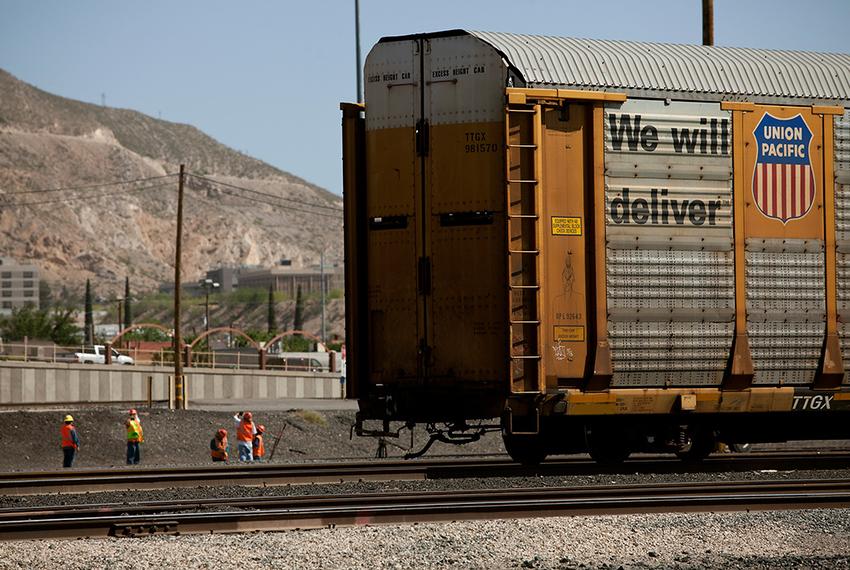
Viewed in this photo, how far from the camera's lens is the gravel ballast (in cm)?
973

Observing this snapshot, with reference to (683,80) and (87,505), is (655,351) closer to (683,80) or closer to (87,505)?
(683,80)

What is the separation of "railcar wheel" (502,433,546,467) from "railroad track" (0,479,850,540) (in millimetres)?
2519

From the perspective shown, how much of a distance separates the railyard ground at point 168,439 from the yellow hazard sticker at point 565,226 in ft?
62.0

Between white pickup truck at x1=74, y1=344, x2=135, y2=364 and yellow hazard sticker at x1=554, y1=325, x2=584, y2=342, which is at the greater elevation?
yellow hazard sticker at x1=554, y1=325, x2=584, y2=342

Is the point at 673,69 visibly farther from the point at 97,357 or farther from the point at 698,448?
the point at 97,357

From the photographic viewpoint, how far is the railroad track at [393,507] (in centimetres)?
1114

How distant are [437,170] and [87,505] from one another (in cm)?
565

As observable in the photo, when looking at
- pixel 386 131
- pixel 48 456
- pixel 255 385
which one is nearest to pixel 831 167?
pixel 386 131

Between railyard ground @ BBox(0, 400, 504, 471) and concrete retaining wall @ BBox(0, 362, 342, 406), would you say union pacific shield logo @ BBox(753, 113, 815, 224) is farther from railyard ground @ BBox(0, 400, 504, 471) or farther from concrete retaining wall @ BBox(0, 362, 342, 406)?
concrete retaining wall @ BBox(0, 362, 342, 406)

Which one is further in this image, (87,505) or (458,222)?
(458,222)

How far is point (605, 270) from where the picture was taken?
1476 cm

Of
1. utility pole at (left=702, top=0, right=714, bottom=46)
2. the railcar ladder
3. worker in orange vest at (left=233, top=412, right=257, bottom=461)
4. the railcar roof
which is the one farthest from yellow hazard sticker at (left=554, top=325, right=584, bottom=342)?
worker in orange vest at (left=233, top=412, right=257, bottom=461)

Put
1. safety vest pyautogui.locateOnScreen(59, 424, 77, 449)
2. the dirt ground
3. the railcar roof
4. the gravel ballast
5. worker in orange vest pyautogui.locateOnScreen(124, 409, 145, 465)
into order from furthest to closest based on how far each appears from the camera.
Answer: the dirt ground → worker in orange vest pyautogui.locateOnScreen(124, 409, 145, 465) → safety vest pyautogui.locateOnScreen(59, 424, 77, 449) → the railcar roof → the gravel ballast

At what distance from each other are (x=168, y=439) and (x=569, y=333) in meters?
27.0
